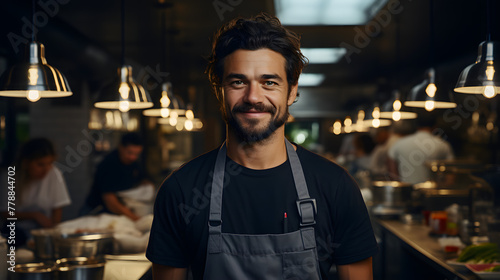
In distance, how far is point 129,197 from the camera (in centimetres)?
424

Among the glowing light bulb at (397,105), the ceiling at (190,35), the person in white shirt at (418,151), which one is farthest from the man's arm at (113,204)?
the person in white shirt at (418,151)

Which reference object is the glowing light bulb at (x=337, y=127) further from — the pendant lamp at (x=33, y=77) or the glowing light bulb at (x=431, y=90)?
the pendant lamp at (x=33, y=77)

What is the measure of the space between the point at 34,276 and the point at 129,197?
1.85m

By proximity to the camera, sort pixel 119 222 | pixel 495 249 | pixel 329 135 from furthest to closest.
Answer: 1. pixel 329 135
2. pixel 119 222
3. pixel 495 249

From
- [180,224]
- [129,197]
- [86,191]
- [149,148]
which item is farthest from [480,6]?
[149,148]

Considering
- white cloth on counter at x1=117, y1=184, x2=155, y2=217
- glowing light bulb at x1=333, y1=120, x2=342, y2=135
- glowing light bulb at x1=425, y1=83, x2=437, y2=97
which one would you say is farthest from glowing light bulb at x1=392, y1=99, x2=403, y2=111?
glowing light bulb at x1=333, y1=120, x2=342, y2=135

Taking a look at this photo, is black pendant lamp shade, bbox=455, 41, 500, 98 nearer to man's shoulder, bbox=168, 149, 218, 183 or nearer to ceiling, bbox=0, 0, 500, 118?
ceiling, bbox=0, 0, 500, 118

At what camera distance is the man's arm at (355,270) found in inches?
63.5

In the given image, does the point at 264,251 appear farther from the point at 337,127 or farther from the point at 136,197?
the point at 337,127

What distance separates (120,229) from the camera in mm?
3145

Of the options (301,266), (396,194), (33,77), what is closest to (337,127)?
(396,194)

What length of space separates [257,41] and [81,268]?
163cm

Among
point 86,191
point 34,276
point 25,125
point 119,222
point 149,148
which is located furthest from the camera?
point 149,148

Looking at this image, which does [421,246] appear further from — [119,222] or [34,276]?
[34,276]
